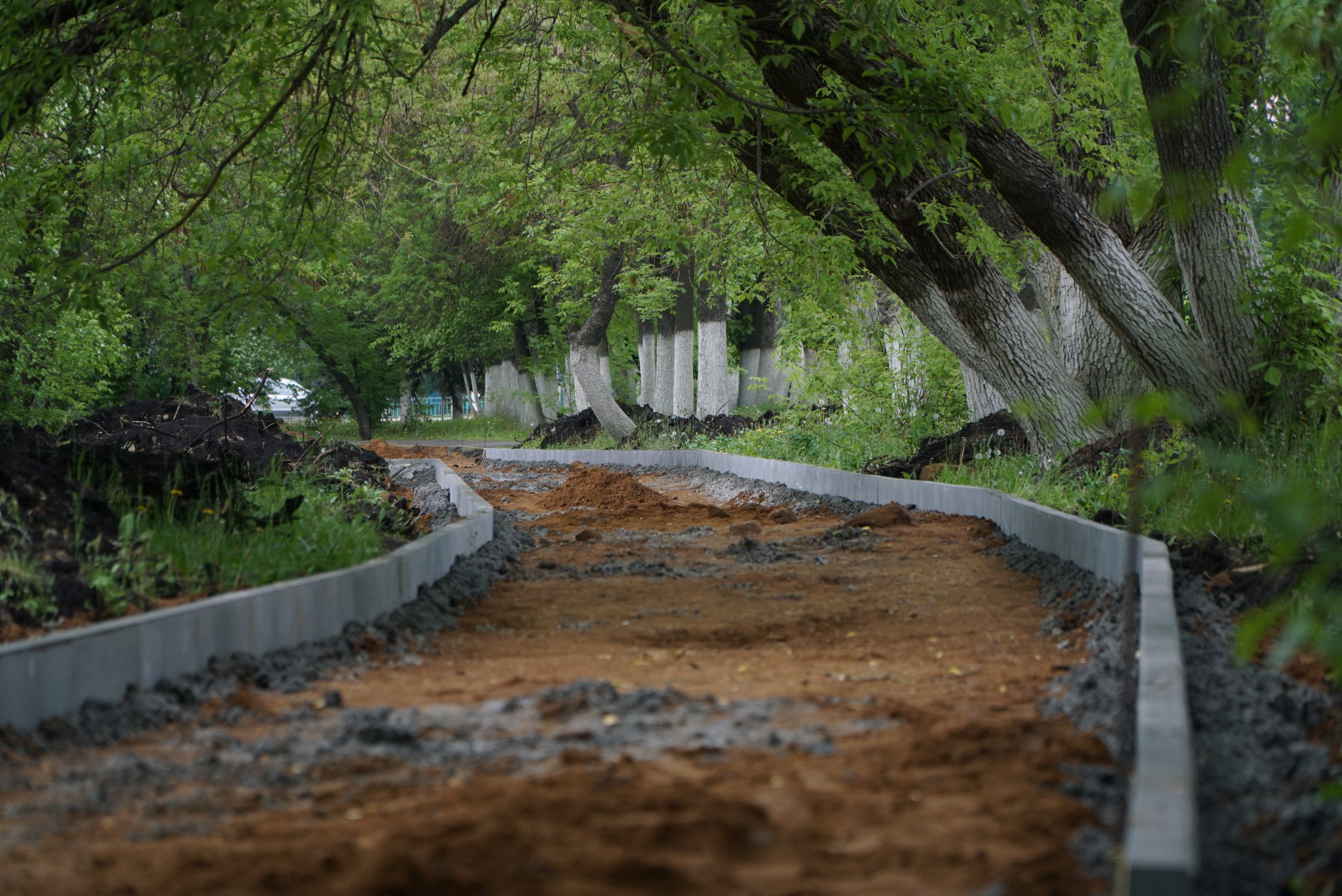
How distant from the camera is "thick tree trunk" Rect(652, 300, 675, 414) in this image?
98.2 ft

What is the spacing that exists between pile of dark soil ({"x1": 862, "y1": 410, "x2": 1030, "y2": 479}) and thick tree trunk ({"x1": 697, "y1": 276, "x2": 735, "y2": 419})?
12567 mm

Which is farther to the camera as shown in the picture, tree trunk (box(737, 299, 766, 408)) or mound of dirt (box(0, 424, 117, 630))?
tree trunk (box(737, 299, 766, 408))

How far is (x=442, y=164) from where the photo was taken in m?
19.4

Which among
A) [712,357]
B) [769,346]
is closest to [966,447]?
[712,357]

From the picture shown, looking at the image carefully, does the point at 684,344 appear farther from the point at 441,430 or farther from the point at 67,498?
the point at 67,498

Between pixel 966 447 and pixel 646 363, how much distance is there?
20.0 meters

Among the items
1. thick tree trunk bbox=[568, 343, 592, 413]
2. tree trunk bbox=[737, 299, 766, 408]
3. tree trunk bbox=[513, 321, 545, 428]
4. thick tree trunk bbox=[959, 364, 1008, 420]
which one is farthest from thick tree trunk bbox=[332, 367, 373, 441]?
thick tree trunk bbox=[959, 364, 1008, 420]

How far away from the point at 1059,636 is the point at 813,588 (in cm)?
192

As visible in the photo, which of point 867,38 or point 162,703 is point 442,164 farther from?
point 162,703

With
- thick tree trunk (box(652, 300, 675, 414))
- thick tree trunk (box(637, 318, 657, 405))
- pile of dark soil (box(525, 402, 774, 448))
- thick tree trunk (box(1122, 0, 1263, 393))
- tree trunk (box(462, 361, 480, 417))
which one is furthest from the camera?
tree trunk (box(462, 361, 480, 417))

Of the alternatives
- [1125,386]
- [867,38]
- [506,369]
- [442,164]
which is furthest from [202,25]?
[506,369]

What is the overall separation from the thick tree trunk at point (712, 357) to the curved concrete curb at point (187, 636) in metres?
21.4

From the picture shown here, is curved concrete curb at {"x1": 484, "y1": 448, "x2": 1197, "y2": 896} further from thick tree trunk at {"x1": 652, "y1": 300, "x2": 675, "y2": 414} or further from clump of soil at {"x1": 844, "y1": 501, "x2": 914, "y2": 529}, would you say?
thick tree trunk at {"x1": 652, "y1": 300, "x2": 675, "y2": 414}

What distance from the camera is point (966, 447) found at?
1503cm
